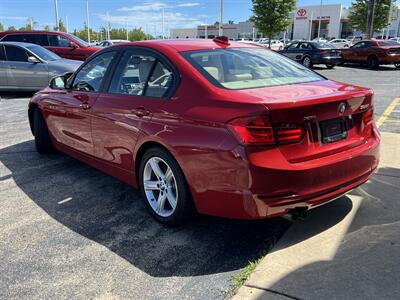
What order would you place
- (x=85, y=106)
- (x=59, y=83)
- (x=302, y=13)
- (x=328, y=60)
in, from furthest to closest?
(x=302, y=13) → (x=328, y=60) → (x=59, y=83) → (x=85, y=106)

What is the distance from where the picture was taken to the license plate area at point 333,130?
10.3ft

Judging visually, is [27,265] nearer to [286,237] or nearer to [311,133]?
[286,237]

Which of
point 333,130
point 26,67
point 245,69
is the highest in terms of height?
point 245,69

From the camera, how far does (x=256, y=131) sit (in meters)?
2.88

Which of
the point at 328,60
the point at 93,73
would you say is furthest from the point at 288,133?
the point at 328,60

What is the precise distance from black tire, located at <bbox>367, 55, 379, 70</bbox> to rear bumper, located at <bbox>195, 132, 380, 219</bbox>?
2118cm

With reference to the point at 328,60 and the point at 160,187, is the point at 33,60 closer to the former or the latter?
the point at 160,187

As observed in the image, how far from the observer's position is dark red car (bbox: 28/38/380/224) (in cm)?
291

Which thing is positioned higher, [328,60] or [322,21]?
[322,21]

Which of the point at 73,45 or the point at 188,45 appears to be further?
the point at 73,45

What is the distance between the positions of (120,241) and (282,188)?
58.2 inches

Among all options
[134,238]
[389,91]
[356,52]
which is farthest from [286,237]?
[356,52]

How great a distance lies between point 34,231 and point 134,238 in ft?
3.13

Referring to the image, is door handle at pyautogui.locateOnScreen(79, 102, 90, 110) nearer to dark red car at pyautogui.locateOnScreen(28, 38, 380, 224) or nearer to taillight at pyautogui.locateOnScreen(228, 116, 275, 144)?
dark red car at pyautogui.locateOnScreen(28, 38, 380, 224)
